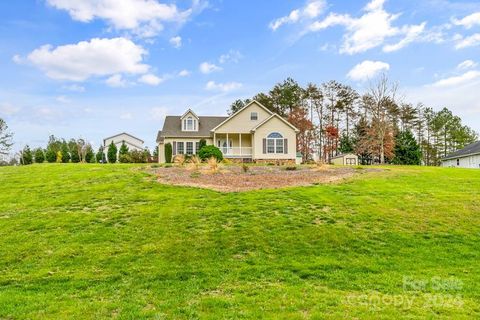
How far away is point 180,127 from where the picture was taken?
32.5 metres

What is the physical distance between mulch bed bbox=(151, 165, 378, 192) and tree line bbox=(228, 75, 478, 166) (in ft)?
76.9

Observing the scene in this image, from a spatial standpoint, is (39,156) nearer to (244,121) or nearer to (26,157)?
(26,157)

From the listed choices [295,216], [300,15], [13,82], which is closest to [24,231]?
[295,216]

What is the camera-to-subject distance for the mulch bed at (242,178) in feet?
47.0

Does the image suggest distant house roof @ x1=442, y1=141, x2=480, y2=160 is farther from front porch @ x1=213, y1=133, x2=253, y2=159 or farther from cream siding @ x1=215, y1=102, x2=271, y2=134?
front porch @ x1=213, y1=133, x2=253, y2=159

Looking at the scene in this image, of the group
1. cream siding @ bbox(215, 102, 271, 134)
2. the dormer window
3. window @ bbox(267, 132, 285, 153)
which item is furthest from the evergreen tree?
the dormer window

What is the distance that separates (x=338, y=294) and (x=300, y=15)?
52.3 ft

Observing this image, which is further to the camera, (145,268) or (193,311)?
(145,268)

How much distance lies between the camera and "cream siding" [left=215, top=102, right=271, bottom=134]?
31.2 metres

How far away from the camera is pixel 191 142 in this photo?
31484 mm

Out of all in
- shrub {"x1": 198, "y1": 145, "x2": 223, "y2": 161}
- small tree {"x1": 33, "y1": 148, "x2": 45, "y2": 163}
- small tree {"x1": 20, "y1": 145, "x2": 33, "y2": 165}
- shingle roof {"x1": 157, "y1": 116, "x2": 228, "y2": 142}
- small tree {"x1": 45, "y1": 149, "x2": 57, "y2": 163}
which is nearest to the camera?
shrub {"x1": 198, "y1": 145, "x2": 223, "y2": 161}

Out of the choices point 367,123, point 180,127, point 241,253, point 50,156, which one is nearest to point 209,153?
point 180,127

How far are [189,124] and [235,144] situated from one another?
4669 mm

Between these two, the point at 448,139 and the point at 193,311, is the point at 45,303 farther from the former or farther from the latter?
the point at 448,139
